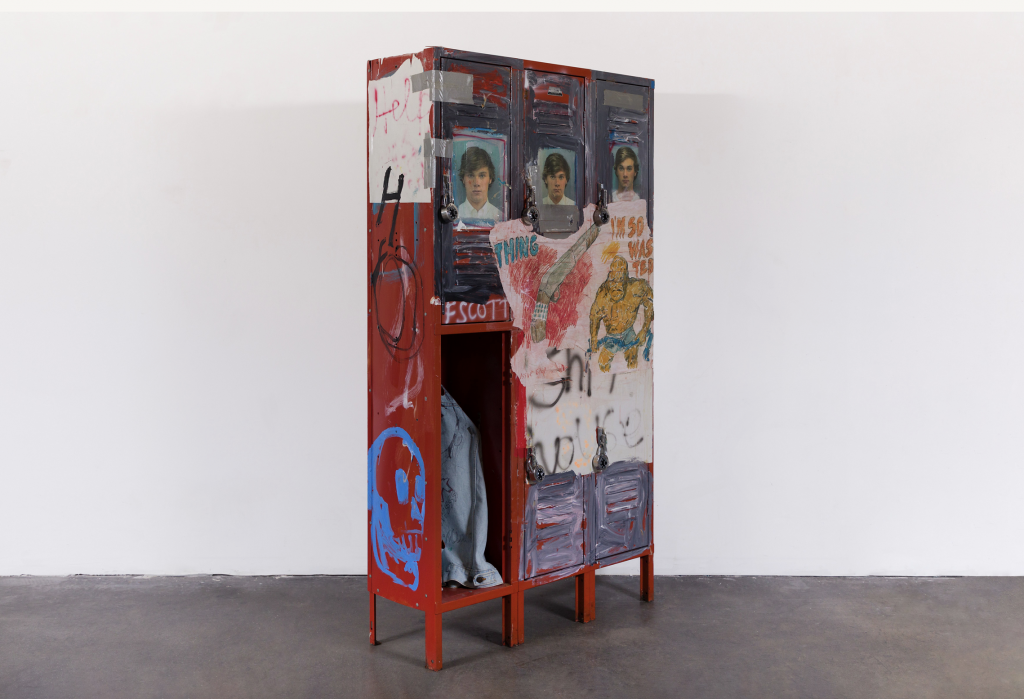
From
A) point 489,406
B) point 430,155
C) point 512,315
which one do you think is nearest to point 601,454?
point 489,406

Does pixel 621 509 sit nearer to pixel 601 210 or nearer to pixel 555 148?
pixel 601 210

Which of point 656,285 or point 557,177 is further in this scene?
point 656,285

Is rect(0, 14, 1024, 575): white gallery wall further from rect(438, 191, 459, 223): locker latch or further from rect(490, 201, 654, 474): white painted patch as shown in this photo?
rect(438, 191, 459, 223): locker latch

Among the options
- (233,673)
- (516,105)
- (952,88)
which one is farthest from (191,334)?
(952,88)

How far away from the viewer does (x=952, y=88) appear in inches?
170

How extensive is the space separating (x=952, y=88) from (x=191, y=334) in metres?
3.67

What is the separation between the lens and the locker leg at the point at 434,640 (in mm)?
3404

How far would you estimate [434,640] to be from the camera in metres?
3.41

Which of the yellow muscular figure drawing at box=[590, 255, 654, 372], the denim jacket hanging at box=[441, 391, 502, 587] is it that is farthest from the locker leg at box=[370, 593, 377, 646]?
the yellow muscular figure drawing at box=[590, 255, 654, 372]

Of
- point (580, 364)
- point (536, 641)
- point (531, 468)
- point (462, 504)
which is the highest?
point (580, 364)

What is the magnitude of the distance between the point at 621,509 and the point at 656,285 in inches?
43.0

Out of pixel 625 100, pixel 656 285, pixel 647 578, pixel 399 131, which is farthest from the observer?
pixel 656 285

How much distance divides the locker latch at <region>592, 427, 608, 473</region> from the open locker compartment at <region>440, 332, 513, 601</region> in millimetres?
416

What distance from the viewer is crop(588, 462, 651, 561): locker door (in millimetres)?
3885
